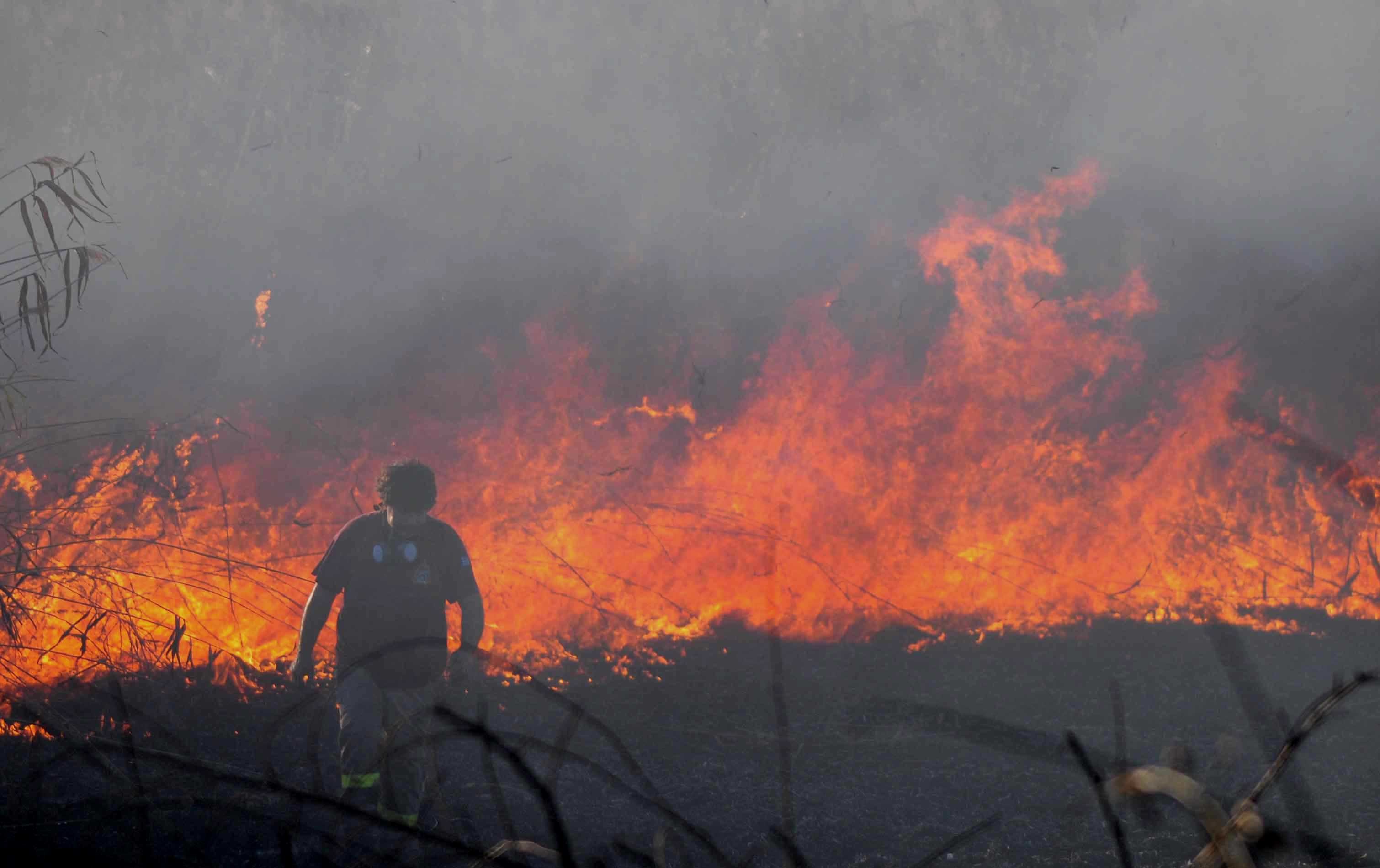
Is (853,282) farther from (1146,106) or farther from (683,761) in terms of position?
(683,761)

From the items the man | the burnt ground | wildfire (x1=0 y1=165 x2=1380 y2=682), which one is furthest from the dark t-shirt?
wildfire (x1=0 y1=165 x2=1380 y2=682)

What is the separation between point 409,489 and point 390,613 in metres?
0.68

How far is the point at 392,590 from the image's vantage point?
15.2ft

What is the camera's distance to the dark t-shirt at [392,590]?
4.54 metres

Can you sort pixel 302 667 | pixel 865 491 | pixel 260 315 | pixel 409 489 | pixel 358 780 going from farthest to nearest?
pixel 260 315 → pixel 865 491 → pixel 409 489 → pixel 302 667 → pixel 358 780

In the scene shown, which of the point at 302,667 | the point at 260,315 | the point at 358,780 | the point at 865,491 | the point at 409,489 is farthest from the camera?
the point at 260,315

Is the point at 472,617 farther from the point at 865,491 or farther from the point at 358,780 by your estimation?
the point at 865,491

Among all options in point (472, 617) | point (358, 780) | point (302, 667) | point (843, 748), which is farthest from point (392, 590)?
point (843, 748)

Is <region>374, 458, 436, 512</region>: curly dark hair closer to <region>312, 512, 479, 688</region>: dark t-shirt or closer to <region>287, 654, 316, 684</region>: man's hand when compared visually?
<region>312, 512, 479, 688</region>: dark t-shirt

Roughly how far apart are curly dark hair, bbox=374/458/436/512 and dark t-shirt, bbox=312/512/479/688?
12 centimetres

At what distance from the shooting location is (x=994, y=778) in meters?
5.61

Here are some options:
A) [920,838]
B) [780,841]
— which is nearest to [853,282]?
[920,838]

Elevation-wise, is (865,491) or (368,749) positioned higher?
(865,491)

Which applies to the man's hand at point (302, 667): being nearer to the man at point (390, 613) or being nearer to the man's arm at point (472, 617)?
the man at point (390, 613)
